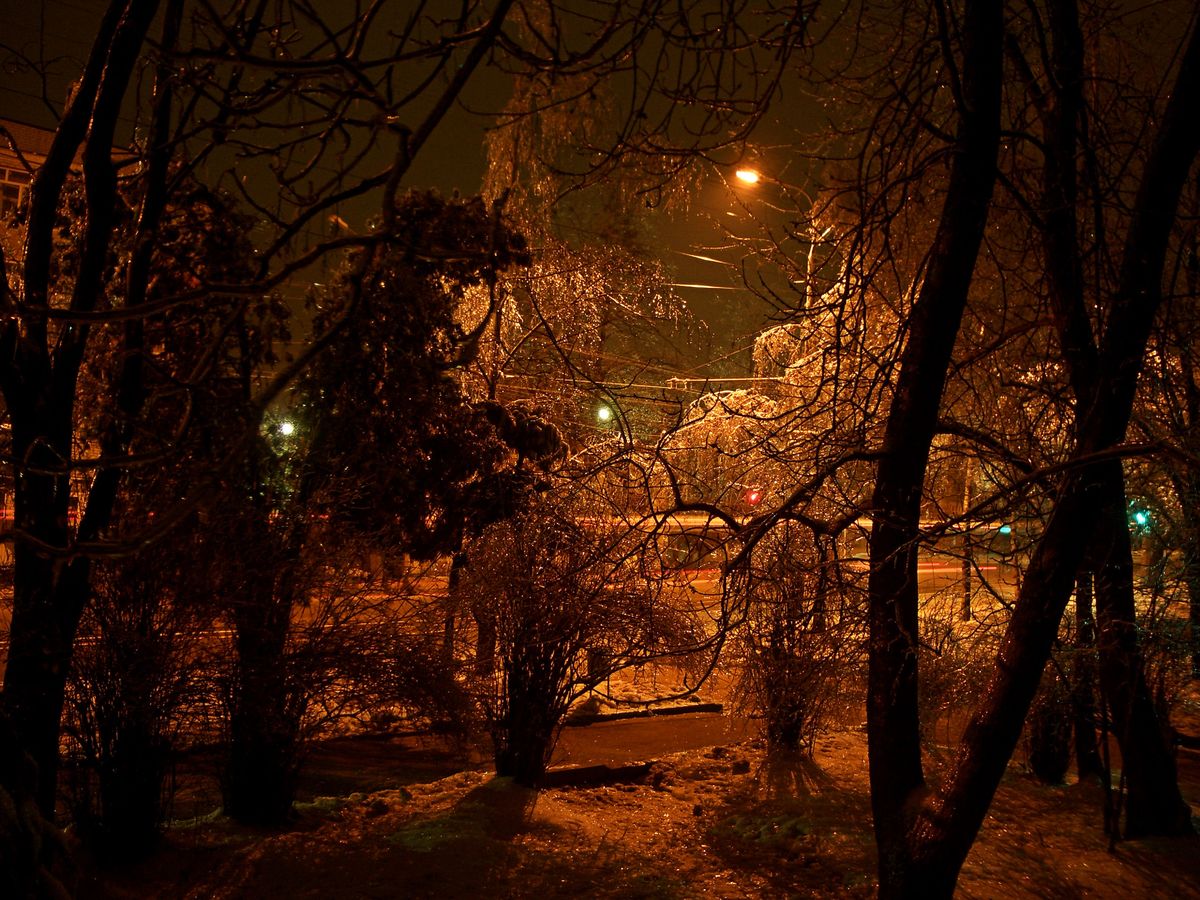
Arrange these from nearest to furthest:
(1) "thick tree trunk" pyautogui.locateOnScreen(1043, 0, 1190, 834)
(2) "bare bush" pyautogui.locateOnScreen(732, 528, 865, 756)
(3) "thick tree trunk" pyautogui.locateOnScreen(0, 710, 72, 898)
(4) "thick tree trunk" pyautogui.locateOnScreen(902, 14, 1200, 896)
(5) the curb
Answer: (3) "thick tree trunk" pyautogui.locateOnScreen(0, 710, 72, 898)
(4) "thick tree trunk" pyautogui.locateOnScreen(902, 14, 1200, 896)
(1) "thick tree trunk" pyautogui.locateOnScreen(1043, 0, 1190, 834)
(2) "bare bush" pyautogui.locateOnScreen(732, 528, 865, 756)
(5) the curb

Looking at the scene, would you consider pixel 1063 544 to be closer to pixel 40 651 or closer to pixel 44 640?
pixel 44 640

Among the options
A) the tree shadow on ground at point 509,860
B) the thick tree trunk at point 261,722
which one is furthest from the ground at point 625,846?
the thick tree trunk at point 261,722

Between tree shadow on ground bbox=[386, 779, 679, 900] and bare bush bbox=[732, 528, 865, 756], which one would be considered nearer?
tree shadow on ground bbox=[386, 779, 679, 900]

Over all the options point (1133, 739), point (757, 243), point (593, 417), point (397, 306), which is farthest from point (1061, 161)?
point (593, 417)

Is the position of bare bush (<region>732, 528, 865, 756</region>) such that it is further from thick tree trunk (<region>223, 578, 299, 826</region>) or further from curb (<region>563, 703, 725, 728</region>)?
thick tree trunk (<region>223, 578, 299, 826</region>)

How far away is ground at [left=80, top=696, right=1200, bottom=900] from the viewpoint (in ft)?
18.5

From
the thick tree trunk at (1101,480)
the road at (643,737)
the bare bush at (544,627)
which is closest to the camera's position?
the thick tree trunk at (1101,480)

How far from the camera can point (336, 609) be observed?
664 centimetres

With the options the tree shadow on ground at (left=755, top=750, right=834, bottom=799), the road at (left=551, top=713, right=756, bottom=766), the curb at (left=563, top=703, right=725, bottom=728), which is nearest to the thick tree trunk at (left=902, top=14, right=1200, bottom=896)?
the tree shadow on ground at (left=755, top=750, right=834, bottom=799)

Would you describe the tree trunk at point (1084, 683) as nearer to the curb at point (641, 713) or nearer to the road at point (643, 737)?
the road at point (643, 737)

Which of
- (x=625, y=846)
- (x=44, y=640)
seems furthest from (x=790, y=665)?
(x=44, y=640)

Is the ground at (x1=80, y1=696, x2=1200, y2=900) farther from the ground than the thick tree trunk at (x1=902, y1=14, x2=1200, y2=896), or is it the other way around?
the thick tree trunk at (x1=902, y1=14, x2=1200, y2=896)

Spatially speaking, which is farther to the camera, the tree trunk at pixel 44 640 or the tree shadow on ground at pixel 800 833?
the tree shadow on ground at pixel 800 833

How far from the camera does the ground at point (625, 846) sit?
221 inches
